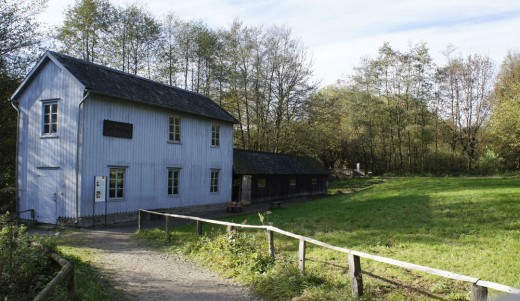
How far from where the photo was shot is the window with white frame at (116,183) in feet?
55.1

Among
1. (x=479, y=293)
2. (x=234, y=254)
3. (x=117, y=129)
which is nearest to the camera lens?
Result: (x=479, y=293)

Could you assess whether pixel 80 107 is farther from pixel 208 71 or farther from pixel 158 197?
pixel 208 71

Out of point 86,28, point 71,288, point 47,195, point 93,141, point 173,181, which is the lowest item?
point 71,288

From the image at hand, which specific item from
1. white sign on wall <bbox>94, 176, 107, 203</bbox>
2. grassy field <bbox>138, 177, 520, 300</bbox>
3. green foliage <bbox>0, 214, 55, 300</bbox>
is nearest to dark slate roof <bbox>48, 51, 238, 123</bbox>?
white sign on wall <bbox>94, 176, 107, 203</bbox>

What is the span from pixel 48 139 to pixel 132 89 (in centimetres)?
426

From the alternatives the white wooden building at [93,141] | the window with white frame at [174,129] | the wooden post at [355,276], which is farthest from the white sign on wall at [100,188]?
the wooden post at [355,276]

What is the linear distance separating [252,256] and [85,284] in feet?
11.1

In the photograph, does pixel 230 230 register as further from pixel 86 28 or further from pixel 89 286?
pixel 86 28

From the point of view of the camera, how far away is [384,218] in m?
13.9

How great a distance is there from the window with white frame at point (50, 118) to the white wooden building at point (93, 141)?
0.13 feet

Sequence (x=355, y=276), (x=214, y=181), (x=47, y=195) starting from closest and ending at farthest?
(x=355, y=276)
(x=47, y=195)
(x=214, y=181)

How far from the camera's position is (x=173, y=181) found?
20.1 meters

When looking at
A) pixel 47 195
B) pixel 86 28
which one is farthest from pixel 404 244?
pixel 86 28

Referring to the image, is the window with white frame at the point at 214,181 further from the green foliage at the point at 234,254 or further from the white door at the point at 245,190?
the green foliage at the point at 234,254
